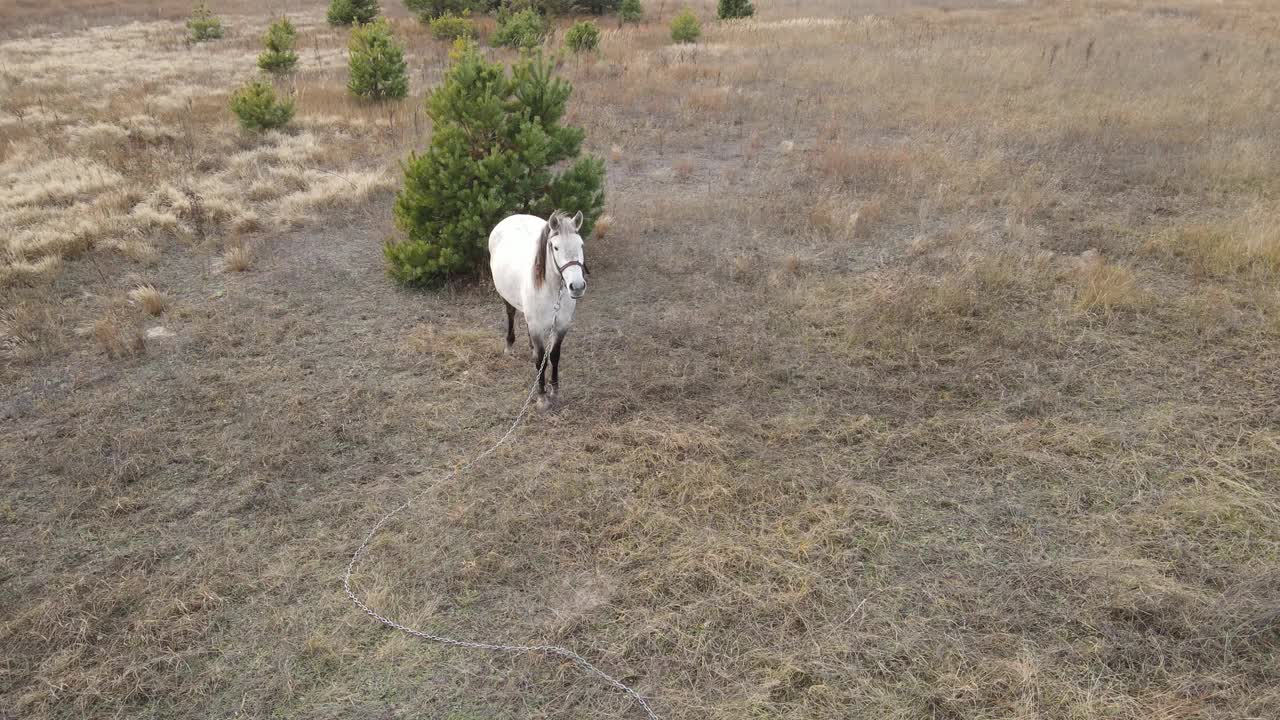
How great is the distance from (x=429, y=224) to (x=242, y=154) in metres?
7.14

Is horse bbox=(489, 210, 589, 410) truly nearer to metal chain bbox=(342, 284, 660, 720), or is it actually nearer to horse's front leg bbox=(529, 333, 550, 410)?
horse's front leg bbox=(529, 333, 550, 410)

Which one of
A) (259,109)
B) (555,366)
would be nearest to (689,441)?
(555,366)

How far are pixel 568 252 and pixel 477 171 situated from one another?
11.0 ft

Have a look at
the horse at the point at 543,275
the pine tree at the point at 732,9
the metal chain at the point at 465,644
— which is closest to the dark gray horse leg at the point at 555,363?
the horse at the point at 543,275

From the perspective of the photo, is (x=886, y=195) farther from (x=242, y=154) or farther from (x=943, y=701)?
(x=242, y=154)

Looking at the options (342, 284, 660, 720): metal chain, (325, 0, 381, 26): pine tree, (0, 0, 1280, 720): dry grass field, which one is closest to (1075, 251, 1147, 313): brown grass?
(0, 0, 1280, 720): dry grass field

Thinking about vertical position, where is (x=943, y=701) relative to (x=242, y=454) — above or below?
below

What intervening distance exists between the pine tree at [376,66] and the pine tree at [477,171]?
8218 mm

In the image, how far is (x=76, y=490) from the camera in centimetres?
488

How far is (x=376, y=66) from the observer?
14945 millimetres

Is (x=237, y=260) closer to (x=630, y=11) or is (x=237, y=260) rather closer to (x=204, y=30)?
(x=204, y=30)

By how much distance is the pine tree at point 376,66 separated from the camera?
1491cm

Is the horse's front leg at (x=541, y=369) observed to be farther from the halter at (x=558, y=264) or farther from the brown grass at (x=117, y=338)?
the brown grass at (x=117, y=338)

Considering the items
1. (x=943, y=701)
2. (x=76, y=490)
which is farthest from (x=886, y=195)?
A: (x=76, y=490)
